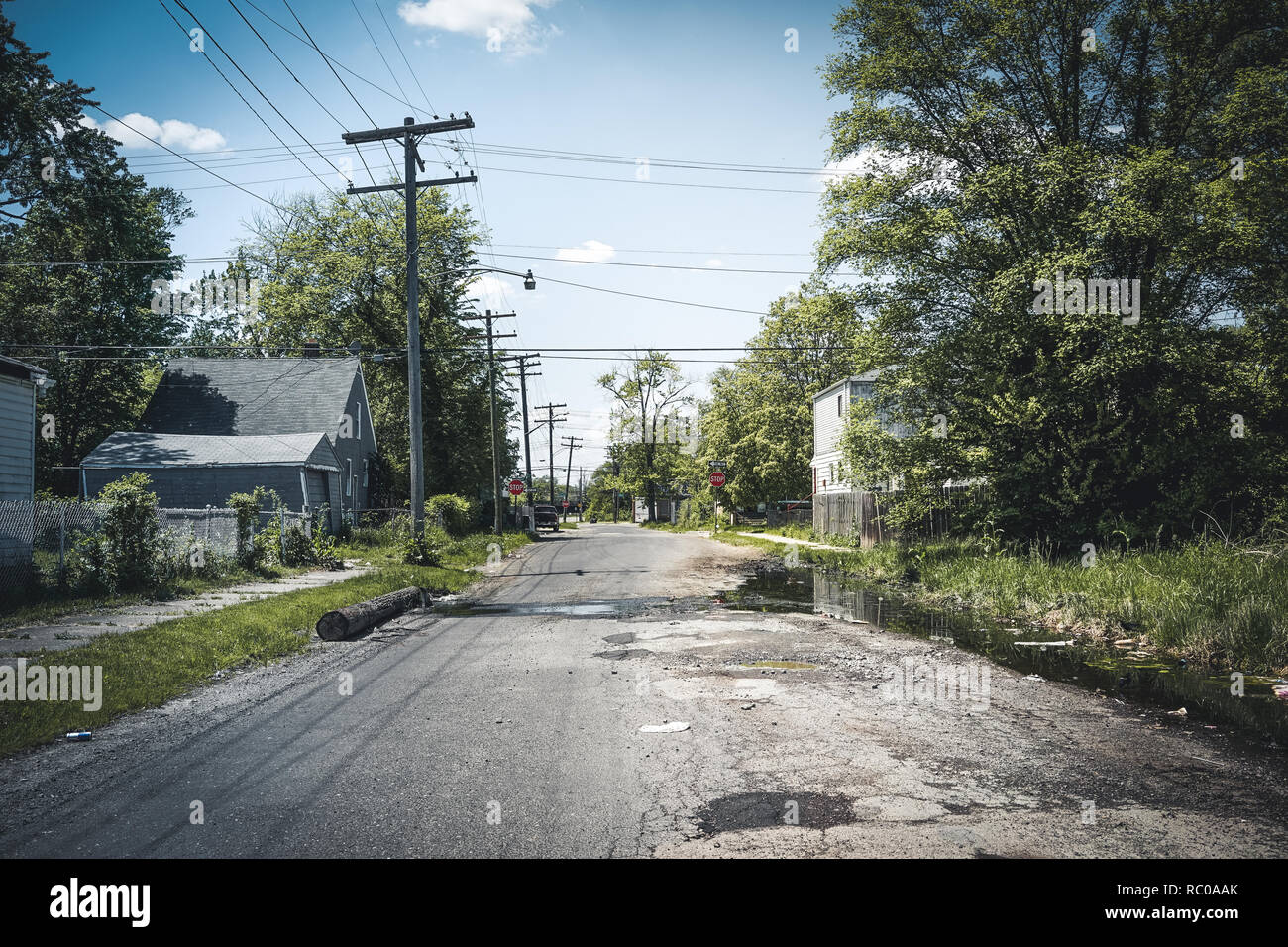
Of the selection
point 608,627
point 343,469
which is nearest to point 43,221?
point 343,469

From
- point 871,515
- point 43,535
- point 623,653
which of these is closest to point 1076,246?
point 871,515

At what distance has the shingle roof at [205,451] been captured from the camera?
2770cm

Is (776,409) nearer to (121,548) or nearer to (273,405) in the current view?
(273,405)

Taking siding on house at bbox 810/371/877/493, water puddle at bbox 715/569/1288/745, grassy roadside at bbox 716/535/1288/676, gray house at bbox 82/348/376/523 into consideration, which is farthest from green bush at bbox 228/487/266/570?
siding on house at bbox 810/371/877/493

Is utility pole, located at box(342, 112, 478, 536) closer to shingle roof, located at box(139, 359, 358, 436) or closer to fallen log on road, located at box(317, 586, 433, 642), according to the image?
fallen log on road, located at box(317, 586, 433, 642)

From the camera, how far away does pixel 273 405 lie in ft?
113

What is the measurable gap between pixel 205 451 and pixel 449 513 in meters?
9.65

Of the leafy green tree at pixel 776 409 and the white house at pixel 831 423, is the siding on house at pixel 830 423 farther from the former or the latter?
the leafy green tree at pixel 776 409

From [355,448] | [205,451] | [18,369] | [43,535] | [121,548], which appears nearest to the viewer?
[121,548]

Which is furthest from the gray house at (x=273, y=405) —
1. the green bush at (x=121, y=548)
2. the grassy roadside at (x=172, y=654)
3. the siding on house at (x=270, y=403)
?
the grassy roadside at (x=172, y=654)

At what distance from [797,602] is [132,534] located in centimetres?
1263

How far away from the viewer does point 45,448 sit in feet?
104

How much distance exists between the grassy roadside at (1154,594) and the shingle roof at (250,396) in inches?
1078
